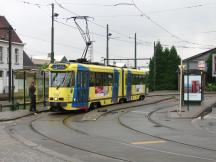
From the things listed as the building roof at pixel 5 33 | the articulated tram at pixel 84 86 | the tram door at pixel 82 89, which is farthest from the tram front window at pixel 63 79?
the building roof at pixel 5 33

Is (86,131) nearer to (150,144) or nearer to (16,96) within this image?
(150,144)

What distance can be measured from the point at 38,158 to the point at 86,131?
6.61m

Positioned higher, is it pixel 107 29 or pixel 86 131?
pixel 107 29

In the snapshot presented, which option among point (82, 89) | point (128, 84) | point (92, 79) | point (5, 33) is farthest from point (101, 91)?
point (5, 33)

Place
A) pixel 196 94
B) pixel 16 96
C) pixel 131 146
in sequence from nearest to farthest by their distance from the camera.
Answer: pixel 131 146, pixel 196 94, pixel 16 96

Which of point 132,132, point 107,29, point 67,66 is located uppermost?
point 107,29

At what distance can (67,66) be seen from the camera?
84.3 ft

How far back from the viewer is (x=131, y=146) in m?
13.7

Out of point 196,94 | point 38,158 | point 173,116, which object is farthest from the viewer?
point 196,94

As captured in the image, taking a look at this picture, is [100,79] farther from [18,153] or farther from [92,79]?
[18,153]

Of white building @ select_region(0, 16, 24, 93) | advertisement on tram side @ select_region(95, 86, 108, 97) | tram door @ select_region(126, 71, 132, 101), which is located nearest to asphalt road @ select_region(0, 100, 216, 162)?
advertisement on tram side @ select_region(95, 86, 108, 97)

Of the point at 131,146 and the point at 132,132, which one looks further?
the point at 132,132

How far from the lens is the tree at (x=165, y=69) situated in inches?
3059

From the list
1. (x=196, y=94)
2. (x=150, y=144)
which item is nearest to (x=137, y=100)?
(x=196, y=94)
